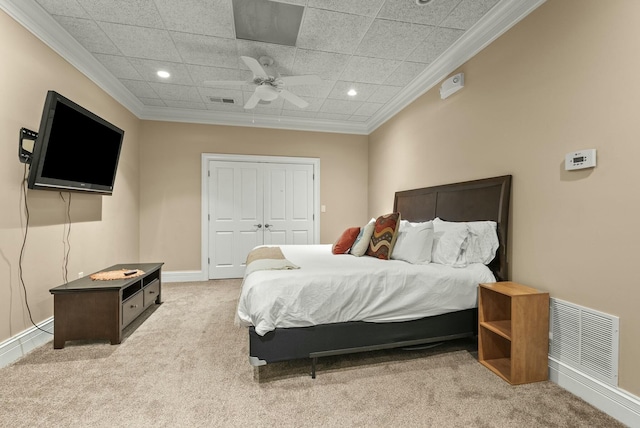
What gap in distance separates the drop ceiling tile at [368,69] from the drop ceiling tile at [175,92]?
2.12 m

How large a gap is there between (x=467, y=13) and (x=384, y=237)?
6.86 ft

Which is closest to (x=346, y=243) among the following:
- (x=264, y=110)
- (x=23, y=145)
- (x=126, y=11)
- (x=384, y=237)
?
(x=384, y=237)

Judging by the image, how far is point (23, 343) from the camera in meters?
2.34

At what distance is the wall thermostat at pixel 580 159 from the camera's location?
5.85ft

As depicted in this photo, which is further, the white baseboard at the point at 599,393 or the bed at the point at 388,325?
the bed at the point at 388,325

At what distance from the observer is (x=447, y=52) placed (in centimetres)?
298

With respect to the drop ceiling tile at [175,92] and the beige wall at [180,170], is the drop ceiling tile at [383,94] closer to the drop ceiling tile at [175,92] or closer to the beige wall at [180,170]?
the beige wall at [180,170]

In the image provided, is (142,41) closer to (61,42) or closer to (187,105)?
(61,42)

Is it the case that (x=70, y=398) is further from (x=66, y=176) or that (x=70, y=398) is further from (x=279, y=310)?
(x=66, y=176)

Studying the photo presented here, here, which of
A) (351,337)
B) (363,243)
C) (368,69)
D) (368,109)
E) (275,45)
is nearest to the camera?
(351,337)

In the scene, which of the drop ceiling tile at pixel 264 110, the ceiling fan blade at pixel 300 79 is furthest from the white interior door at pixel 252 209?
the ceiling fan blade at pixel 300 79

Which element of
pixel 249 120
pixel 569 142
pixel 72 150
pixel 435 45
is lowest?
pixel 569 142

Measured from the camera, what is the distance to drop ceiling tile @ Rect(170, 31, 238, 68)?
2765 millimetres

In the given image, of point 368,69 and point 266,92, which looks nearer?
point 266,92
